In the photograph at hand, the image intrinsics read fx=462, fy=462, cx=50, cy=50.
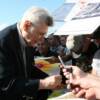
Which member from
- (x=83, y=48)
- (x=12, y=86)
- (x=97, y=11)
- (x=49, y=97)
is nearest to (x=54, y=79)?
(x=12, y=86)

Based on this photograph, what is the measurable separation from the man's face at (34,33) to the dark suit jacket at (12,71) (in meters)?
0.10

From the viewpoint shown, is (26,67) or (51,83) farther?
(26,67)

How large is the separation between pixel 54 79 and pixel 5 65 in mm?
435

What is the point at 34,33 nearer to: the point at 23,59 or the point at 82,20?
the point at 23,59

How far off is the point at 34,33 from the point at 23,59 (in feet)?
0.83

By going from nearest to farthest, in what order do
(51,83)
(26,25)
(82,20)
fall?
(51,83) < (26,25) < (82,20)

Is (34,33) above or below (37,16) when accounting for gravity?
below

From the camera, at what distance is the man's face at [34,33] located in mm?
4109

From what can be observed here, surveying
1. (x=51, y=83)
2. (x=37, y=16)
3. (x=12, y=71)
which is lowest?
(x=51, y=83)

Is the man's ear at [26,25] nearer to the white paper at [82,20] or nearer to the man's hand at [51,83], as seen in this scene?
the man's hand at [51,83]

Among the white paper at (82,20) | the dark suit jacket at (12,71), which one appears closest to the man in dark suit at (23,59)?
the dark suit jacket at (12,71)

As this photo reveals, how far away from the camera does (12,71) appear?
12.9ft

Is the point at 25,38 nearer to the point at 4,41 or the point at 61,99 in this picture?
the point at 4,41

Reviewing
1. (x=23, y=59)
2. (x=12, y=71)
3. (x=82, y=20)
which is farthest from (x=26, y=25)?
(x=82, y=20)
